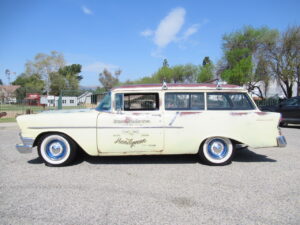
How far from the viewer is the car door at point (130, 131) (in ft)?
12.8

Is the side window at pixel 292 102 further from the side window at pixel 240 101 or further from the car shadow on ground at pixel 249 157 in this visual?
the side window at pixel 240 101

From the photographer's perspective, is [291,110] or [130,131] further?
[291,110]

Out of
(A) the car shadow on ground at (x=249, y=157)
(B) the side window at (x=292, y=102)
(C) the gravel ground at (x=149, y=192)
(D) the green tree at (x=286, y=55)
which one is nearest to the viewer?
(C) the gravel ground at (x=149, y=192)

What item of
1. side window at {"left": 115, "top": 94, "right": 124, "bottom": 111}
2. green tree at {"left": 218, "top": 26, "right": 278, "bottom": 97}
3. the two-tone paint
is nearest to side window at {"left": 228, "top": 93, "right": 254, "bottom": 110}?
the two-tone paint

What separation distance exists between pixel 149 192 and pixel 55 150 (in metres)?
2.28

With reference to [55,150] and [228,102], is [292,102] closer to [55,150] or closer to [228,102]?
[228,102]

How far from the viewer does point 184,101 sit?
409cm

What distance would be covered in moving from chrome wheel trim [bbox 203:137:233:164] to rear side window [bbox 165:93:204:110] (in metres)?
0.77

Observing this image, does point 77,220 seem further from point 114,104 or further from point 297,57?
point 297,57

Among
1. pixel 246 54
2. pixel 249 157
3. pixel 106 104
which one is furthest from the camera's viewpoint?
pixel 246 54

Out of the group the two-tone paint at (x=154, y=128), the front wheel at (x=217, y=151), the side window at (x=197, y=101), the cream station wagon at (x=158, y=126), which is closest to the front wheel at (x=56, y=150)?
the cream station wagon at (x=158, y=126)

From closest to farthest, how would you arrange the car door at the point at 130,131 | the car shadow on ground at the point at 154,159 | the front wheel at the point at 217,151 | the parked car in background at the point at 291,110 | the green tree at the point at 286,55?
the car door at the point at 130,131 → the front wheel at the point at 217,151 → the car shadow on ground at the point at 154,159 → the parked car in background at the point at 291,110 → the green tree at the point at 286,55

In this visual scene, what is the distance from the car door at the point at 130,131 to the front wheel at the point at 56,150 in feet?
2.14

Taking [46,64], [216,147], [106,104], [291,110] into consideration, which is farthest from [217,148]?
[46,64]
